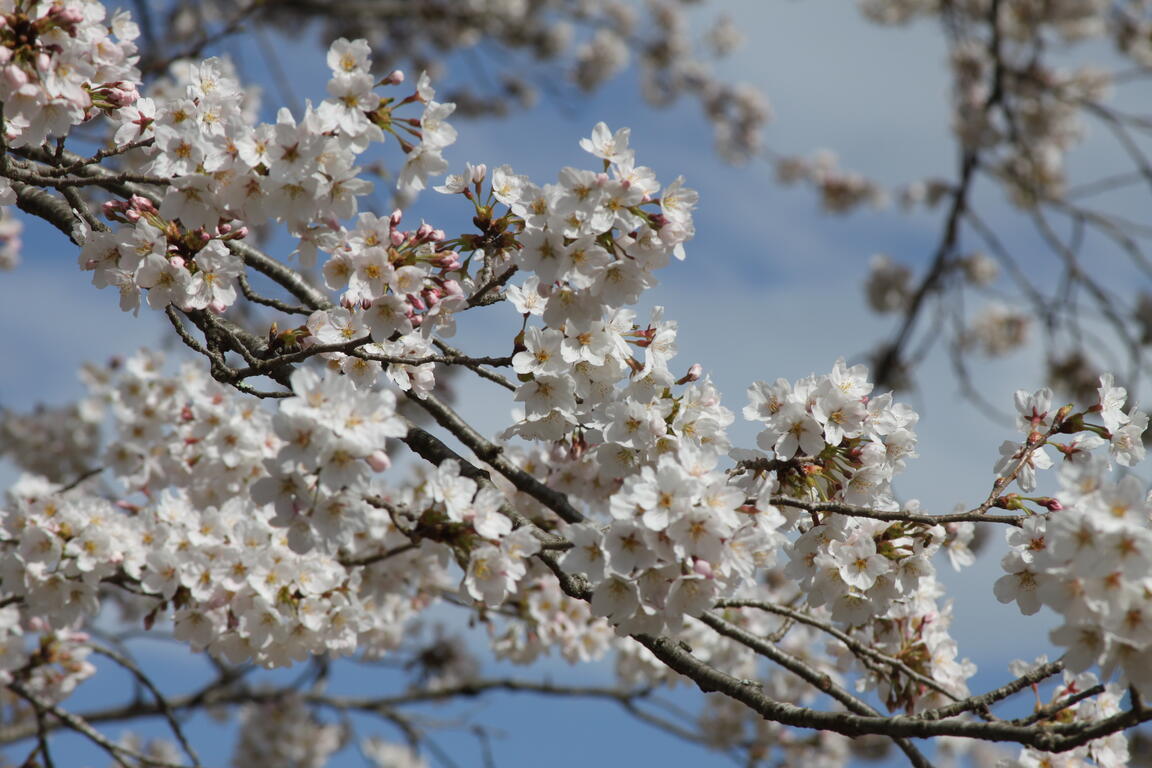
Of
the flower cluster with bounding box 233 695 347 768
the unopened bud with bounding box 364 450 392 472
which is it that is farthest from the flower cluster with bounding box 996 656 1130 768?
the flower cluster with bounding box 233 695 347 768

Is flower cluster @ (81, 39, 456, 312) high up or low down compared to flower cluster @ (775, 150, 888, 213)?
down

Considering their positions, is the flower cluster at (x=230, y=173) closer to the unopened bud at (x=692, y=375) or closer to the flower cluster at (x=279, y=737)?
the unopened bud at (x=692, y=375)

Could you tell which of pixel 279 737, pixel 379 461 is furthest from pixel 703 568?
pixel 279 737

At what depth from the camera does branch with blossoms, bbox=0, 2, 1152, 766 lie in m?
2.06

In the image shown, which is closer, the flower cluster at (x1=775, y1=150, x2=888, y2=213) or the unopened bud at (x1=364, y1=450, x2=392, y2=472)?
the unopened bud at (x1=364, y1=450, x2=392, y2=472)

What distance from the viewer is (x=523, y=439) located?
2824mm

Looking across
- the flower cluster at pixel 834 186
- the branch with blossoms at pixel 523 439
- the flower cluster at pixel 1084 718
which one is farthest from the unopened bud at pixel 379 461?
the flower cluster at pixel 834 186

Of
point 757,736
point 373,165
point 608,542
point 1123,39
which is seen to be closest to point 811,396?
point 608,542

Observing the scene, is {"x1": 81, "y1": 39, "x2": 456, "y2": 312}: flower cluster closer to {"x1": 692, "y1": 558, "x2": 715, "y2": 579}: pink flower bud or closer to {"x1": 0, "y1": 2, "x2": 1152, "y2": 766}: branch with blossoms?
{"x1": 0, "y1": 2, "x2": 1152, "y2": 766}: branch with blossoms

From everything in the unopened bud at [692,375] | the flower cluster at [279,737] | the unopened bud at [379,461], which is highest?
the flower cluster at [279,737]

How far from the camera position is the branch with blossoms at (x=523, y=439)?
2.06 meters

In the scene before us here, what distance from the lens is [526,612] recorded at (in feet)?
14.7

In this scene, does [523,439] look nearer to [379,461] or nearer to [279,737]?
[379,461]

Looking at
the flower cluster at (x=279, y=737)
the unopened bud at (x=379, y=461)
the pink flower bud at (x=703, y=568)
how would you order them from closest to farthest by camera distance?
the unopened bud at (x=379, y=461), the pink flower bud at (x=703, y=568), the flower cluster at (x=279, y=737)
